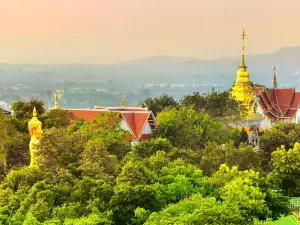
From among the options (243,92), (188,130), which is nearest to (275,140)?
(188,130)

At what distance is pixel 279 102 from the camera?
3938cm

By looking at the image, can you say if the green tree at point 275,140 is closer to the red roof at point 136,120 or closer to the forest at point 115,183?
the forest at point 115,183

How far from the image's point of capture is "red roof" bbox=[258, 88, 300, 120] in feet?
124

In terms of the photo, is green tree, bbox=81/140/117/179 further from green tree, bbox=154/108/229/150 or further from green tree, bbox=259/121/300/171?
green tree, bbox=259/121/300/171

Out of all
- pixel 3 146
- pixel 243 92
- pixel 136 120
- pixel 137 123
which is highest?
pixel 243 92

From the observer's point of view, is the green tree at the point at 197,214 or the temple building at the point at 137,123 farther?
the temple building at the point at 137,123

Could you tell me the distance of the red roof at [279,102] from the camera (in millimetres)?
37875

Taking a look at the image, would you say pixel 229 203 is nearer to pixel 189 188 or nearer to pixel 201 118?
pixel 189 188

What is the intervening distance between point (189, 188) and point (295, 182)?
339 inches

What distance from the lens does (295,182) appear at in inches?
820

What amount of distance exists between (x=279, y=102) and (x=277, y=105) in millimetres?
345

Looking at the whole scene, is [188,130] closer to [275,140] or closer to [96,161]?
[275,140]

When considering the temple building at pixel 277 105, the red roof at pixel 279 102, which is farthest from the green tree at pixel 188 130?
the red roof at pixel 279 102

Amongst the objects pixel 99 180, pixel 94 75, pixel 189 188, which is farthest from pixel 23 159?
pixel 94 75
